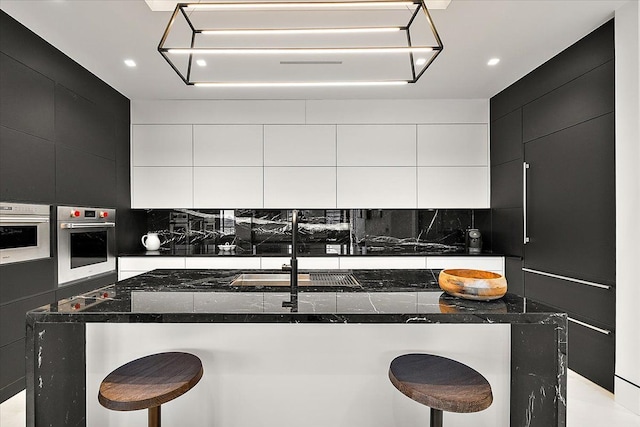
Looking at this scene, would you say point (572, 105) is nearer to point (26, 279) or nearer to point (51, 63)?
point (51, 63)

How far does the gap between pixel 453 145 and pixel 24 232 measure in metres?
3.97

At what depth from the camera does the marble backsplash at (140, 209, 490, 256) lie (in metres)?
4.50

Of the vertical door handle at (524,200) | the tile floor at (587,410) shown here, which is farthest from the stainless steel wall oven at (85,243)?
the vertical door handle at (524,200)

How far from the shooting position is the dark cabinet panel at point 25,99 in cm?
248

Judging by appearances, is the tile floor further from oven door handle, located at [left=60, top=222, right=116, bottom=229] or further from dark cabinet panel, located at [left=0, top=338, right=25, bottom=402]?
oven door handle, located at [left=60, top=222, right=116, bottom=229]

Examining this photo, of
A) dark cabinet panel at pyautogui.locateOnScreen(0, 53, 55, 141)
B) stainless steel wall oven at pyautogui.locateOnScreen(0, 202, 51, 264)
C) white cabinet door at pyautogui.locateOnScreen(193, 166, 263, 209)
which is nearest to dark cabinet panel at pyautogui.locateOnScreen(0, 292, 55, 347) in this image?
stainless steel wall oven at pyautogui.locateOnScreen(0, 202, 51, 264)

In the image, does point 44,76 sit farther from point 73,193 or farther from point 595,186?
point 595,186

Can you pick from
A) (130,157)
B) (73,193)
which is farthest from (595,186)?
(130,157)

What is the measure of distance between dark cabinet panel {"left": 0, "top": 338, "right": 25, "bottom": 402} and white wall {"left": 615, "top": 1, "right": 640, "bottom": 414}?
3979mm

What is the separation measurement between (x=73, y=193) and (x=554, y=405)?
11.7 feet

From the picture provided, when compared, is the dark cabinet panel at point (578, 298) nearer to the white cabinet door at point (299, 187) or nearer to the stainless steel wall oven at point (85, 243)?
Answer: the white cabinet door at point (299, 187)

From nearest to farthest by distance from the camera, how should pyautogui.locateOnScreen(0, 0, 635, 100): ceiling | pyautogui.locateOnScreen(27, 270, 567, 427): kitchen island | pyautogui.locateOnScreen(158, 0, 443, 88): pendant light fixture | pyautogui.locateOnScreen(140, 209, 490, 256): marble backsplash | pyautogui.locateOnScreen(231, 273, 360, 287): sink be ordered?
pyautogui.locateOnScreen(27, 270, 567, 427): kitchen island < pyautogui.locateOnScreen(158, 0, 443, 88): pendant light fixture < pyautogui.locateOnScreen(231, 273, 360, 287): sink < pyautogui.locateOnScreen(0, 0, 635, 100): ceiling < pyautogui.locateOnScreen(140, 209, 490, 256): marble backsplash

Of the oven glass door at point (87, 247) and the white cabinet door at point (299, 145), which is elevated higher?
the white cabinet door at point (299, 145)

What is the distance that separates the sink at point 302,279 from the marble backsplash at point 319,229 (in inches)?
86.6
